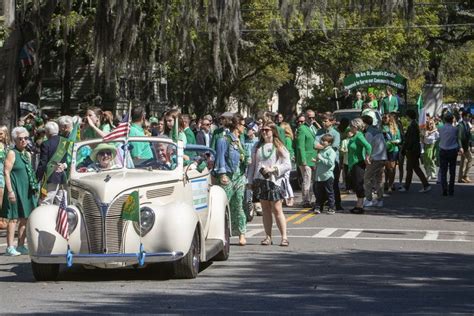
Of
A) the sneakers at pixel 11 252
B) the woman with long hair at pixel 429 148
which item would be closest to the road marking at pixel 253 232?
the sneakers at pixel 11 252

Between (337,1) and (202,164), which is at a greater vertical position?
(337,1)

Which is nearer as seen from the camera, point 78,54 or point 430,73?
point 78,54

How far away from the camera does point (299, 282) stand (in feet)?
40.1

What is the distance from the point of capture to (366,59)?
5216 centimetres

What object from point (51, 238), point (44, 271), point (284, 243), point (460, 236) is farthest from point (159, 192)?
point (460, 236)

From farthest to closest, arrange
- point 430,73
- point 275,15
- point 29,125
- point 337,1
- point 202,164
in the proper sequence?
point 430,73 < point 275,15 < point 337,1 < point 29,125 < point 202,164

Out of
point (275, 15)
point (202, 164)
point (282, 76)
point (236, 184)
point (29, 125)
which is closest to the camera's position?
point (202, 164)

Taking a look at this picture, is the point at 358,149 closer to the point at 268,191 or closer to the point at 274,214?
the point at 274,214

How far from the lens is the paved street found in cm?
1042

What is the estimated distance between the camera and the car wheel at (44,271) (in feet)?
40.8

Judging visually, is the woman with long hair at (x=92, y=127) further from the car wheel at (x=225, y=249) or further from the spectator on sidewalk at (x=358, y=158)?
the spectator on sidewalk at (x=358, y=158)

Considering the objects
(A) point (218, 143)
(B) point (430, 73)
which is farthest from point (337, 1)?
(B) point (430, 73)

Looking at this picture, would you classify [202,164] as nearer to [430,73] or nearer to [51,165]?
[51,165]

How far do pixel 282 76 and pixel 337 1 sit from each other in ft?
115
